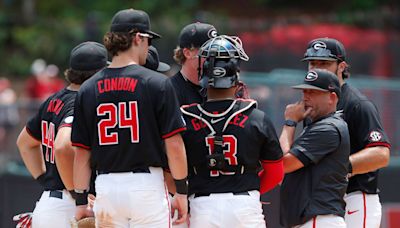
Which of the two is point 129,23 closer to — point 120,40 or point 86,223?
point 120,40

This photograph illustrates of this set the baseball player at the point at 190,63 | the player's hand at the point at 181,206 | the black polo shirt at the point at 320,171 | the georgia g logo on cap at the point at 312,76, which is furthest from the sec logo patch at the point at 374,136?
the player's hand at the point at 181,206

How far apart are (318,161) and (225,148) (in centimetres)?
84

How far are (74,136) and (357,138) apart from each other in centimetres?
241

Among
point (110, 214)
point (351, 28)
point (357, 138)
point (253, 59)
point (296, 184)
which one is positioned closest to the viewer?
point (110, 214)

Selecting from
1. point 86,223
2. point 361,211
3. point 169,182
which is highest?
point 169,182

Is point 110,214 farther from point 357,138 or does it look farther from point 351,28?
point 351,28

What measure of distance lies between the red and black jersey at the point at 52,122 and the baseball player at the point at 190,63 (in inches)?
31.8

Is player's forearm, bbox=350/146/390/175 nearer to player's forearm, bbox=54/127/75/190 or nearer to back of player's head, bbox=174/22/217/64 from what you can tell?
back of player's head, bbox=174/22/217/64

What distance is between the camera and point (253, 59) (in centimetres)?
1936

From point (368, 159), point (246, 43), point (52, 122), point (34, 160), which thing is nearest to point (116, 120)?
point (52, 122)

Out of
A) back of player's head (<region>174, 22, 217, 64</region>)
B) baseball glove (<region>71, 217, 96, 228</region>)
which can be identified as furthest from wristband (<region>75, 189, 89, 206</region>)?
back of player's head (<region>174, 22, 217, 64</region>)

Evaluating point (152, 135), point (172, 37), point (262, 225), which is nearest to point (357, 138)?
point (262, 225)

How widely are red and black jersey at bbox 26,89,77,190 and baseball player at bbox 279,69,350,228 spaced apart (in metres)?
1.62

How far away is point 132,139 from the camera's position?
263 inches
